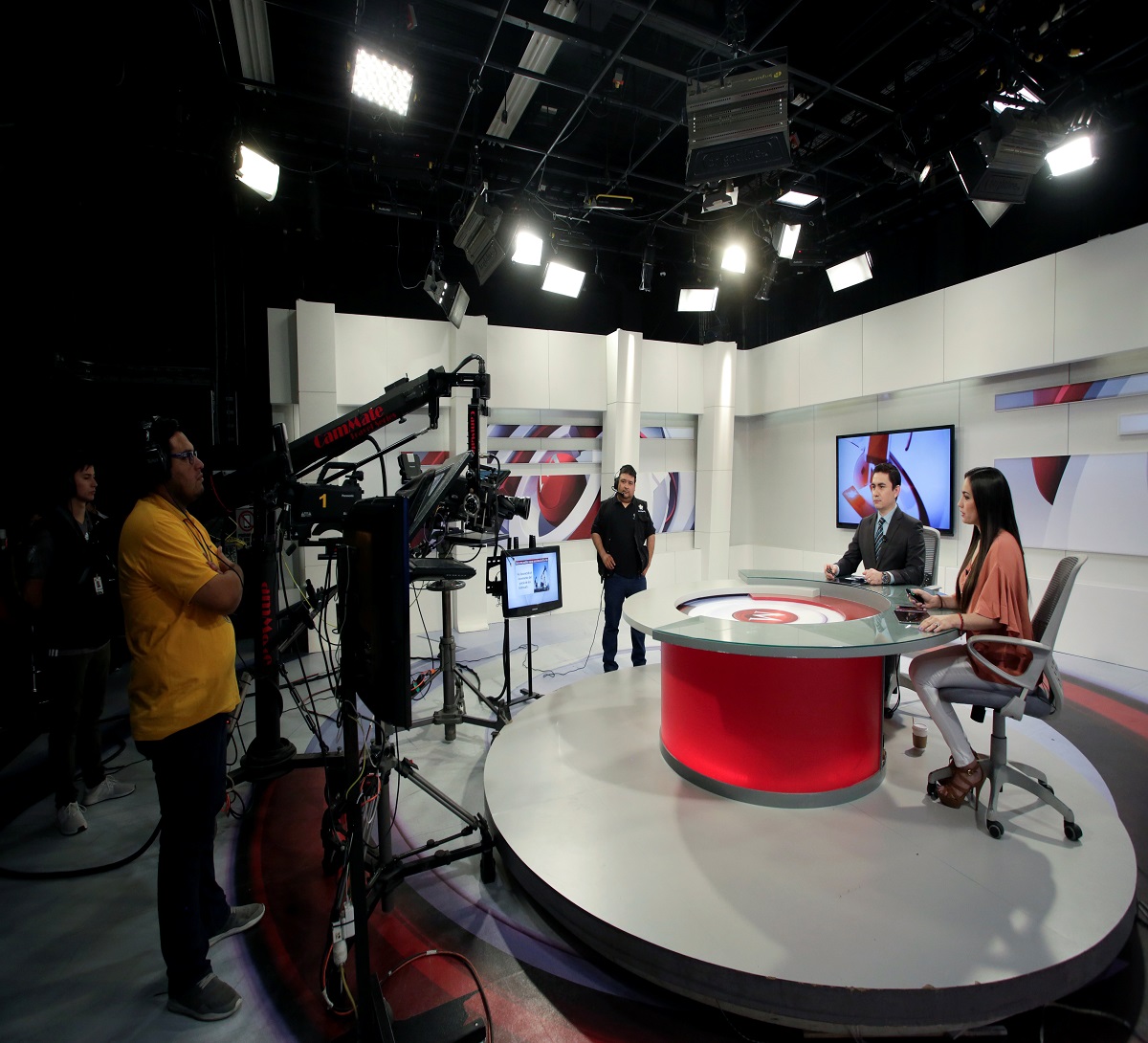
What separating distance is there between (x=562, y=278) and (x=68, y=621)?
497 centimetres

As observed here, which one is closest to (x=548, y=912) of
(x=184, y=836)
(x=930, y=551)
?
(x=184, y=836)

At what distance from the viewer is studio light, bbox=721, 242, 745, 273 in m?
5.42

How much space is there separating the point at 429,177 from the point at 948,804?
5.58 m

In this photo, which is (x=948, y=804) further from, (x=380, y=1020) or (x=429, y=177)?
(x=429, y=177)

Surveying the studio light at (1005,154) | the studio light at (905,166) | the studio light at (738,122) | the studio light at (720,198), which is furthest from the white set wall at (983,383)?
the studio light at (738,122)

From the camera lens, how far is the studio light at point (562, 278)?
5.65m

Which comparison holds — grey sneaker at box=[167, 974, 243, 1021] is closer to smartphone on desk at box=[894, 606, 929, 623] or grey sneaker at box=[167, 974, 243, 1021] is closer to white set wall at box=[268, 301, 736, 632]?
smartphone on desk at box=[894, 606, 929, 623]

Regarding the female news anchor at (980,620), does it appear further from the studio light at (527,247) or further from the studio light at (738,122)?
the studio light at (527,247)

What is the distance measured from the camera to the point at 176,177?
4230mm

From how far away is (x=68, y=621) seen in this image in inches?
98.6

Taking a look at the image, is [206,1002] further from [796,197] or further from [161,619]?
[796,197]

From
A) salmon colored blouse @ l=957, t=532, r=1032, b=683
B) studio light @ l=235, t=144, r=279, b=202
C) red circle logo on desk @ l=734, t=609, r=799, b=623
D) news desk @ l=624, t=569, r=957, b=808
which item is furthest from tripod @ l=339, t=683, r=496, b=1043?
studio light @ l=235, t=144, r=279, b=202

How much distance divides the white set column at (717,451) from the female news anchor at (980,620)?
5.12m

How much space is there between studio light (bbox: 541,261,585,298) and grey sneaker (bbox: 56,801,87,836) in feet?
17.4
